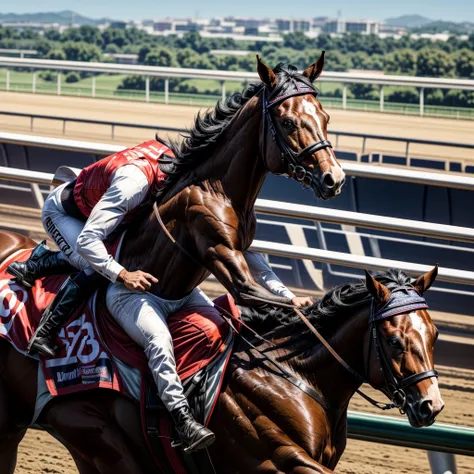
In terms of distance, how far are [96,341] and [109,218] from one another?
436mm

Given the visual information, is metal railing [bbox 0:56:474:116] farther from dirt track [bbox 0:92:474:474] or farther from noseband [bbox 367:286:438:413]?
noseband [bbox 367:286:438:413]

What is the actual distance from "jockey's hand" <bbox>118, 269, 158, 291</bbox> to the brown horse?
1.27 feet

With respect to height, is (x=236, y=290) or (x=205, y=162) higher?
(x=205, y=162)

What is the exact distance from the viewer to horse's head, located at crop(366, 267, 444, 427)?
2844mm

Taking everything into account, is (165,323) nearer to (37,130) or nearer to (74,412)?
(74,412)

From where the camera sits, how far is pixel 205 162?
129 inches

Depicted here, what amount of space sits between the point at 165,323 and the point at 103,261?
0.29 m

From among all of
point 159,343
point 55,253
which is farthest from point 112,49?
point 159,343

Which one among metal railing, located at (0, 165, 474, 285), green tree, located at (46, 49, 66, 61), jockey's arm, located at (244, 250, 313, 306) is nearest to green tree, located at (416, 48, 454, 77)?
green tree, located at (46, 49, 66, 61)

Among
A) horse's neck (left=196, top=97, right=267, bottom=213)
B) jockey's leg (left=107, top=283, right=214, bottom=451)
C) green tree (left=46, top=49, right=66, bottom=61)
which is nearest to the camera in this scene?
jockey's leg (left=107, top=283, right=214, bottom=451)

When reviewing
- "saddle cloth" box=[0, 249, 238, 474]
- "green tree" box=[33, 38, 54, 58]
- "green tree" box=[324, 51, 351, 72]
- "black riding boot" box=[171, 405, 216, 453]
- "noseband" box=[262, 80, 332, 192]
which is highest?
"noseband" box=[262, 80, 332, 192]

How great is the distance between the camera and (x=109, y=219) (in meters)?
3.22

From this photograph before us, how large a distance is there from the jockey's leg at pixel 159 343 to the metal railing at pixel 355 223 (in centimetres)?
132

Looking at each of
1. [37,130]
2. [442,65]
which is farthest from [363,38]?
[37,130]
